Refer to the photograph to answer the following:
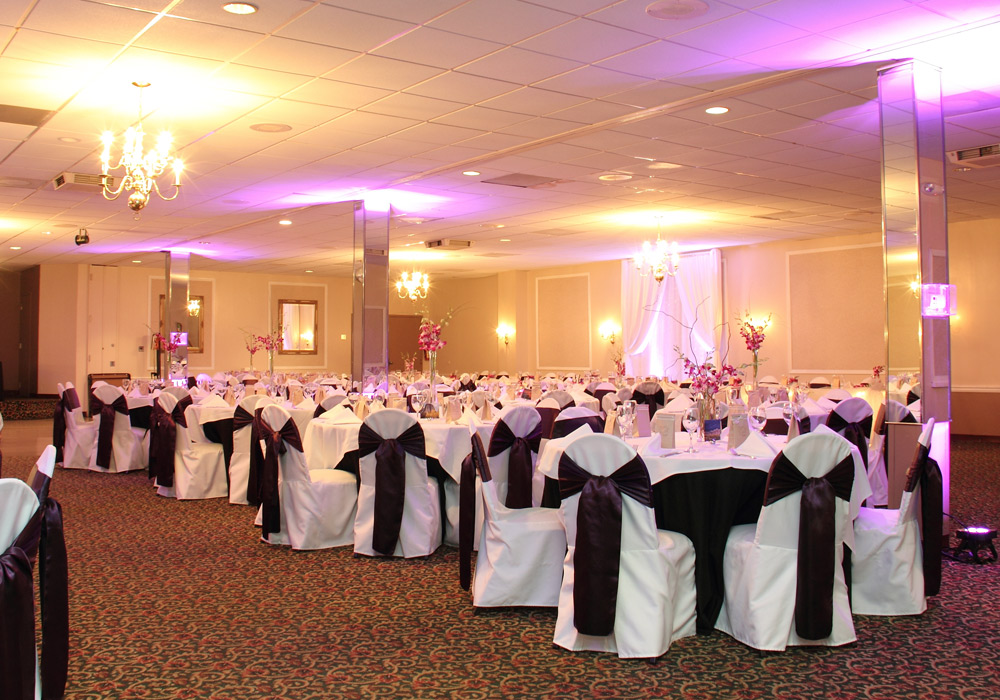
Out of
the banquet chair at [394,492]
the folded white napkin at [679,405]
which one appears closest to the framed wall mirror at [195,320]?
the folded white napkin at [679,405]

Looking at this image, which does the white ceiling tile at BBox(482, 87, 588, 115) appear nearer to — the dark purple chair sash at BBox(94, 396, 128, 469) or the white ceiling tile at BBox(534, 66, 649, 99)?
the white ceiling tile at BBox(534, 66, 649, 99)

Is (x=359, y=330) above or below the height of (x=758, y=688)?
above

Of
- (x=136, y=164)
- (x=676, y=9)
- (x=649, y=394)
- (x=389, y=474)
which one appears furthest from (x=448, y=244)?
(x=676, y=9)

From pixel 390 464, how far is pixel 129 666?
6.86 feet

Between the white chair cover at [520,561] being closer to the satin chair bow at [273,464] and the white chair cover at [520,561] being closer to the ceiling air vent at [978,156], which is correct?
the satin chair bow at [273,464]

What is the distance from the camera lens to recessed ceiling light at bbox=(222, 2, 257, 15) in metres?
4.71

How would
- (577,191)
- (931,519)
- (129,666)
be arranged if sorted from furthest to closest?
1. (577,191)
2. (931,519)
3. (129,666)

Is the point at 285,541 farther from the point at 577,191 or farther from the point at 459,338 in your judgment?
the point at 459,338

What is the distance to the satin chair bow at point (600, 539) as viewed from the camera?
3639mm

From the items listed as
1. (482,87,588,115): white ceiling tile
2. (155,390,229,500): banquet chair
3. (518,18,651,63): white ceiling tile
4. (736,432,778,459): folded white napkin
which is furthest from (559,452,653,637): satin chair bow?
(155,390,229,500): banquet chair

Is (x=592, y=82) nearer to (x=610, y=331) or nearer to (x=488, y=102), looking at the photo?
(x=488, y=102)

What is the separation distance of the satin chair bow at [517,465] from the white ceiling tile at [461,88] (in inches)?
97.9

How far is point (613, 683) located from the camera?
134 inches

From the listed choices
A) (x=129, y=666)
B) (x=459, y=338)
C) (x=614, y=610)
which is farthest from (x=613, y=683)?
(x=459, y=338)
